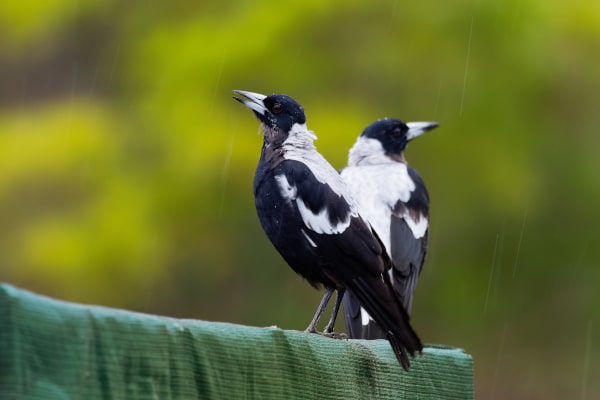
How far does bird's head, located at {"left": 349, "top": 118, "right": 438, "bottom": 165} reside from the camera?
596cm

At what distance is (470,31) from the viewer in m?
9.33

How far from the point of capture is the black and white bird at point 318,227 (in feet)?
12.5

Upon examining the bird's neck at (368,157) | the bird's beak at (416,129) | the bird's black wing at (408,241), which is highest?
the bird's beak at (416,129)

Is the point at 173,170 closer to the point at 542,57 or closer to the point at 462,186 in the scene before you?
the point at 462,186

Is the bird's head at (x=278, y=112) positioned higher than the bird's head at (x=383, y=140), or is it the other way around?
the bird's head at (x=278, y=112)

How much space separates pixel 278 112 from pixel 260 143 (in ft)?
13.1

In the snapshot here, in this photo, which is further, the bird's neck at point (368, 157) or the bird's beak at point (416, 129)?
the bird's beak at point (416, 129)

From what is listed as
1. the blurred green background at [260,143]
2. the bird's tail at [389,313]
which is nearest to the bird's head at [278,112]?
the bird's tail at [389,313]

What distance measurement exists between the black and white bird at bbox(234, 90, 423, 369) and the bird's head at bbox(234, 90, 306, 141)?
16 cm

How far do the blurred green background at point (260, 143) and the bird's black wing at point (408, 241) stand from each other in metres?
3.12

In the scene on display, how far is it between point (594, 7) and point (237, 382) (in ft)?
25.1

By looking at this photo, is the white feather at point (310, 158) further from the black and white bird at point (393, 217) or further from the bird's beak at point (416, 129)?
the bird's beak at point (416, 129)

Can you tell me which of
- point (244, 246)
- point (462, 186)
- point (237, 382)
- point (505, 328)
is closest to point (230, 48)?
point (244, 246)

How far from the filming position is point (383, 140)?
6.11 metres
